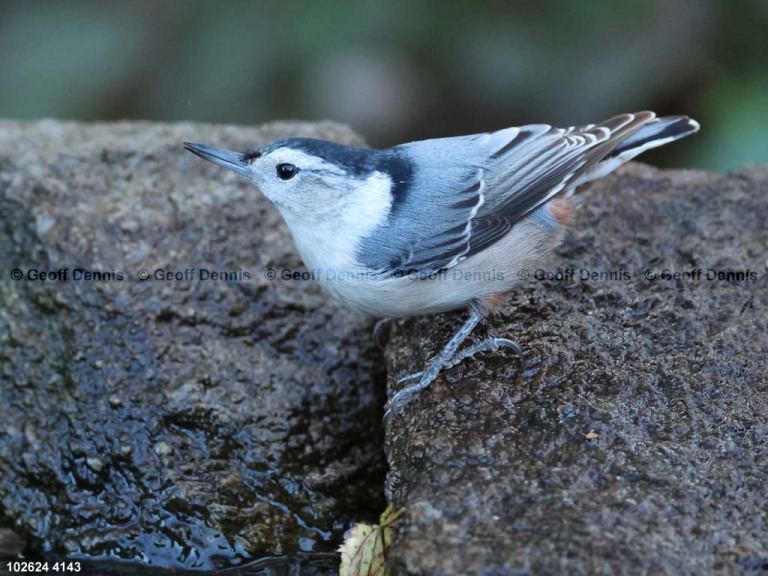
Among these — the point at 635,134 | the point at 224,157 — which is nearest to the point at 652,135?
the point at 635,134

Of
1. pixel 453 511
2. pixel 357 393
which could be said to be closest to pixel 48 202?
pixel 357 393

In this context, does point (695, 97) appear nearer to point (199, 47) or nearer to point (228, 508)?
point (199, 47)

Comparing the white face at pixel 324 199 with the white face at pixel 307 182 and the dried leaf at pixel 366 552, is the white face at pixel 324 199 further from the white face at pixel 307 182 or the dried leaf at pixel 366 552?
the dried leaf at pixel 366 552

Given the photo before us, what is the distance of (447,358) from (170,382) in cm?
106

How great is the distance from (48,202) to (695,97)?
12.1ft

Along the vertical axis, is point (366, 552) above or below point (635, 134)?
below

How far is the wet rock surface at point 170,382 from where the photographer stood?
3160 millimetres

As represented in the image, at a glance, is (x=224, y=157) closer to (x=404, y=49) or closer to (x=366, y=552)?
(x=366, y=552)

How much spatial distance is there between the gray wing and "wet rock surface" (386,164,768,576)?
38cm

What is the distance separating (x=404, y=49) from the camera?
5434 mm

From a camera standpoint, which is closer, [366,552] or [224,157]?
[366,552]

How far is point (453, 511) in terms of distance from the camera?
7.62 feet

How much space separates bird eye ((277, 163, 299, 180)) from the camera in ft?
10.4

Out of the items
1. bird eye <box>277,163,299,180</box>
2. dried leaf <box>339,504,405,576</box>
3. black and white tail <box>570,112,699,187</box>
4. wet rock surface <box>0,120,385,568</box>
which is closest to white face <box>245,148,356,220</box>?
bird eye <box>277,163,299,180</box>
